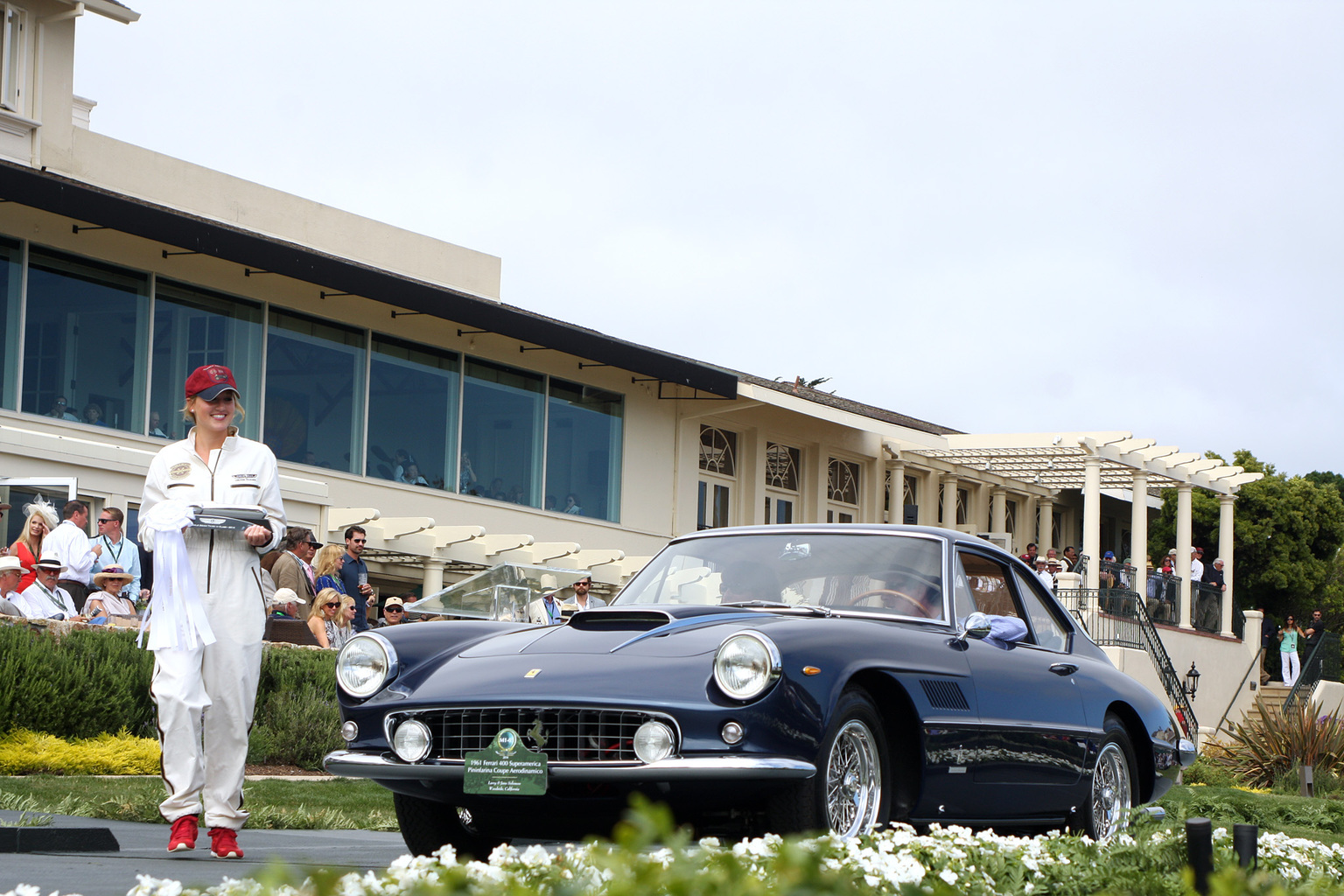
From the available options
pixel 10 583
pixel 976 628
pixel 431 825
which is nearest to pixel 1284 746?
pixel 10 583

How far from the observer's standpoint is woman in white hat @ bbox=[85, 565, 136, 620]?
44.9ft

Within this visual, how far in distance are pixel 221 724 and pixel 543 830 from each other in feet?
4.74

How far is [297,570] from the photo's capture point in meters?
14.6

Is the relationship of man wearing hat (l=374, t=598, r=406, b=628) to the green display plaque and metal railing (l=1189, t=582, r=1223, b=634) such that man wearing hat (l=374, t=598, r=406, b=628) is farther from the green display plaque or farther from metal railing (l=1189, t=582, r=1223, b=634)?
metal railing (l=1189, t=582, r=1223, b=634)

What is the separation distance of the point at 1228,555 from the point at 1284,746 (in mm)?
17037

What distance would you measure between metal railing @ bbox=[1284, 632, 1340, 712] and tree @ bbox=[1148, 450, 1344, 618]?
11535 mm

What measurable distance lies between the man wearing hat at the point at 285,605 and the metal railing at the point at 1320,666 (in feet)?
78.5

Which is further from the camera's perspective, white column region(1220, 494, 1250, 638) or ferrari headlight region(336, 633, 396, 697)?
white column region(1220, 494, 1250, 638)

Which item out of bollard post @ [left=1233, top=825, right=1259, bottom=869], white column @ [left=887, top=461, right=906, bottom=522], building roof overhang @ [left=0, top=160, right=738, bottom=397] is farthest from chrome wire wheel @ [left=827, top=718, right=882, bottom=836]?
white column @ [left=887, top=461, right=906, bottom=522]

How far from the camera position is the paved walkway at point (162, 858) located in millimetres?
5320

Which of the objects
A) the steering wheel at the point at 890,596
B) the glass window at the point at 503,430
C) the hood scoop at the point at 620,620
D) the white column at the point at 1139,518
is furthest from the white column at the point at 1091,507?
the hood scoop at the point at 620,620

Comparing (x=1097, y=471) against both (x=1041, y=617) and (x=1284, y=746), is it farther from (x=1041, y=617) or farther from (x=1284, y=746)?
(x=1041, y=617)

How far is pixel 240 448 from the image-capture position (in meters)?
7.10

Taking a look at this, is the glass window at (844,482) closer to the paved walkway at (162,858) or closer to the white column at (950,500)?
the white column at (950,500)
